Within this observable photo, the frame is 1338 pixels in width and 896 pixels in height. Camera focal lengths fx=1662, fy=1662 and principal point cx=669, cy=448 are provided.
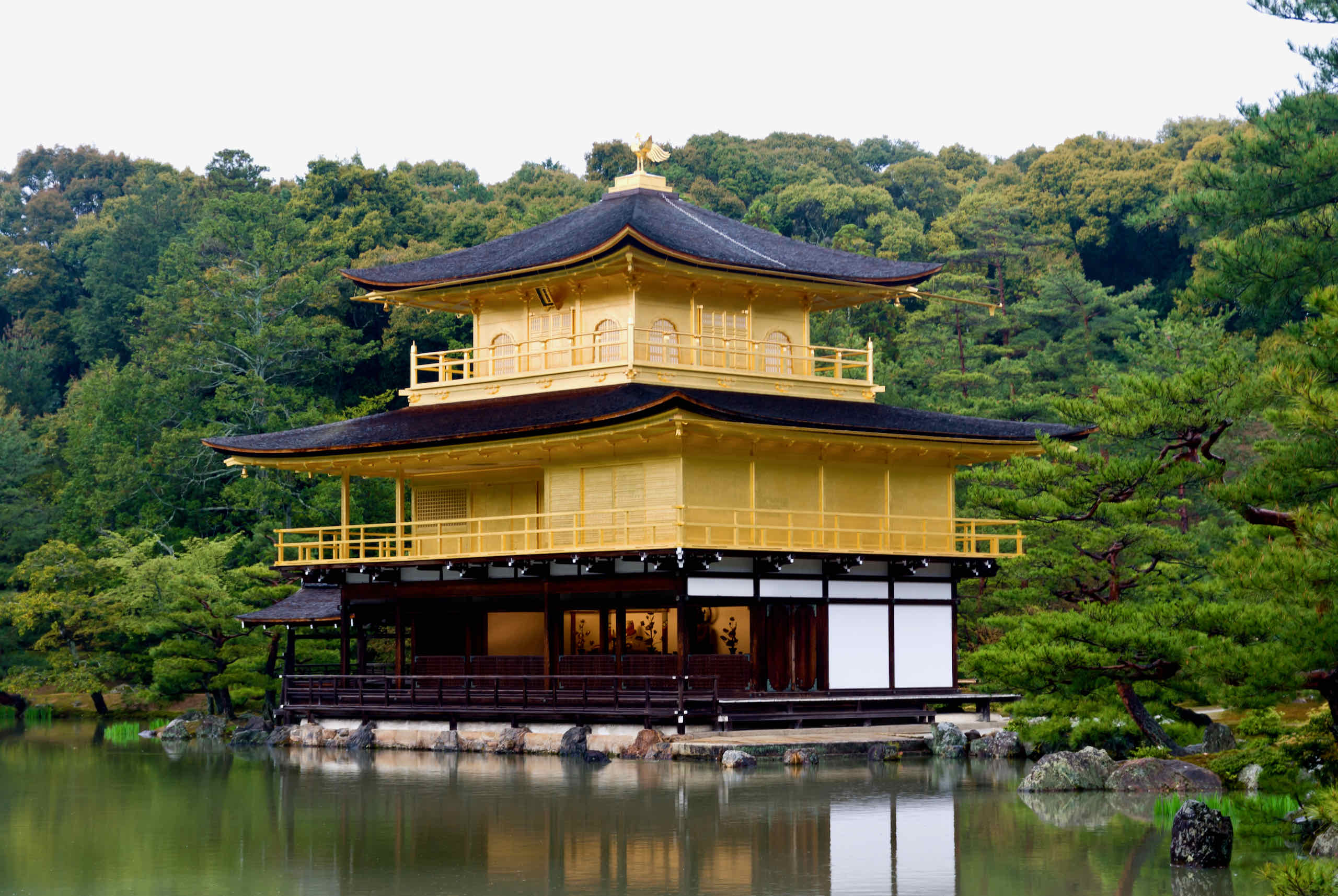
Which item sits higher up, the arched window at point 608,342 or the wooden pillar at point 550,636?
the arched window at point 608,342

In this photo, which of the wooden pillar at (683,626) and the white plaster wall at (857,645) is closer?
the wooden pillar at (683,626)

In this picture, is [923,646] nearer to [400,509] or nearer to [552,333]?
[552,333]

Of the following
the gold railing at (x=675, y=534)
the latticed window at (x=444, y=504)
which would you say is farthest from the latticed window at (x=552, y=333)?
the gold railing at (x=675, y=534)

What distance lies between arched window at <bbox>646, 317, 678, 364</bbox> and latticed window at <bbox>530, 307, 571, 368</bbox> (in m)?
2.05

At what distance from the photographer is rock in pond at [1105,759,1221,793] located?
22.8 m

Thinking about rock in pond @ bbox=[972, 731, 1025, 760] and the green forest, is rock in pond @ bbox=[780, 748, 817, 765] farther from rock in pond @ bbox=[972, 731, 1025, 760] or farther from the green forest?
the green forest

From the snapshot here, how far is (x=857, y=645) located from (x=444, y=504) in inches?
422

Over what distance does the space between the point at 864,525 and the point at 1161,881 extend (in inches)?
807

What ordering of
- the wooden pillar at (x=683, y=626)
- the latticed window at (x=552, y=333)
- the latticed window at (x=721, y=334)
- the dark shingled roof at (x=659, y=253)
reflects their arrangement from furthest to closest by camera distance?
the latticed window at (x=552, y=333) → the latticed window at (x=721, y=334) → the dark shingled roof at (x=659, y=253) → the wooden pillar at (x=683, y=626)

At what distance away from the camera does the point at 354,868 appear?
1750cm

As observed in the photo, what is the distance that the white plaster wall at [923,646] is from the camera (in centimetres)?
3562

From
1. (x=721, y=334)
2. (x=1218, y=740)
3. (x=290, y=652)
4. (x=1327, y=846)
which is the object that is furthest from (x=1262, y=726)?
(x=290, y=652)

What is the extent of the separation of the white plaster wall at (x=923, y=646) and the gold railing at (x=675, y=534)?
1366 millimetres

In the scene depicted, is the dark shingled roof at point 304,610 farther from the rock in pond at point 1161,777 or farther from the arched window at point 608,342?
Answer: the rock in pond at point 1161,777
